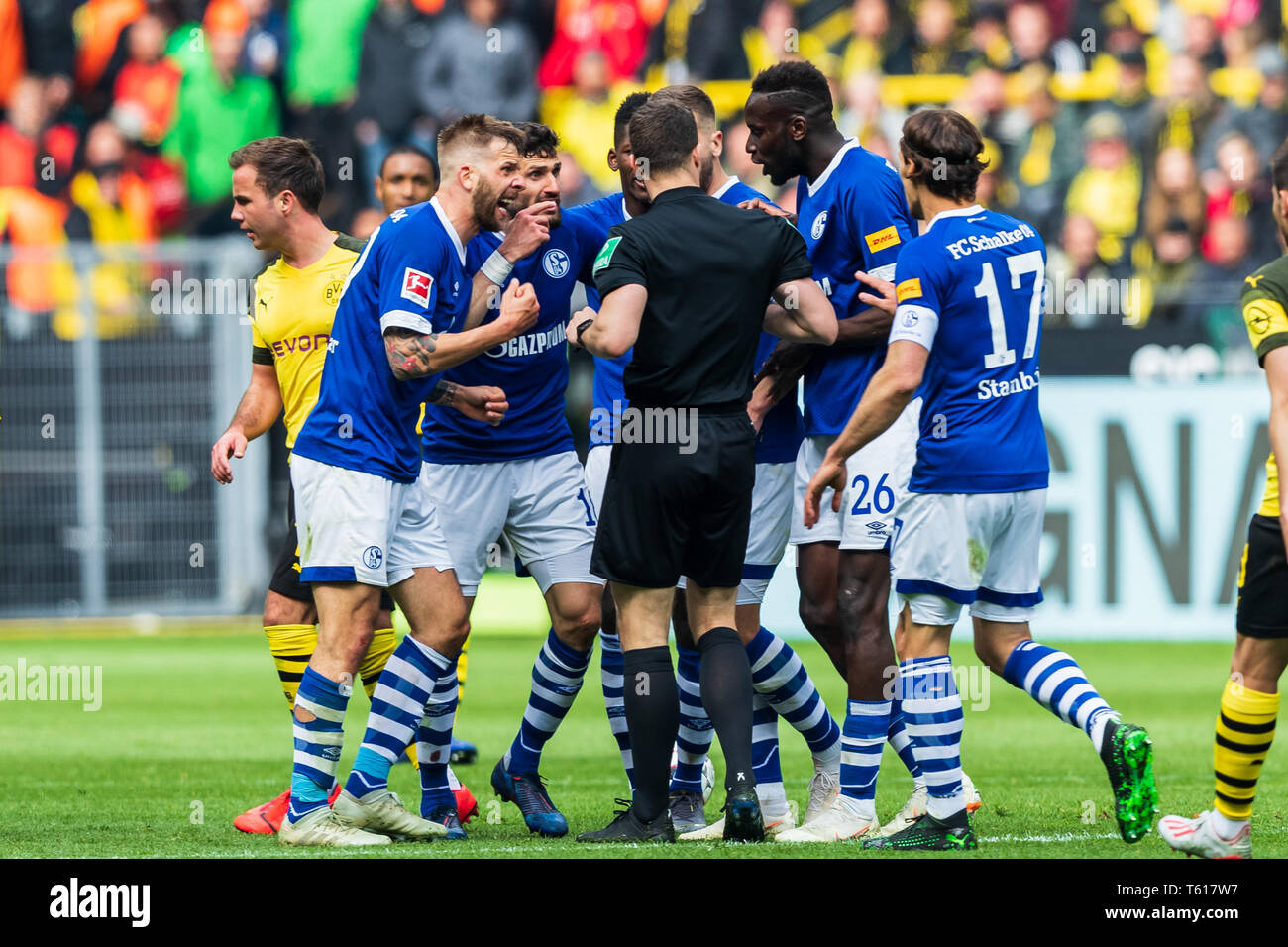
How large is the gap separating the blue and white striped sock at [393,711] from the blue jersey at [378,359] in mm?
646

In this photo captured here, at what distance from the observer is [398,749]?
640 cm

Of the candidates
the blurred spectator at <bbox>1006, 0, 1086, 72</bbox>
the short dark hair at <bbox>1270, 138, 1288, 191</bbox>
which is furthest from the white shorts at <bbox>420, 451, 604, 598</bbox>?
the blurred spectator at <bbox>1006, 0, 1086, 72</bbox>

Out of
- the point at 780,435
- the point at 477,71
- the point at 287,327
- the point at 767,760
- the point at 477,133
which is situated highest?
the point at 477,71

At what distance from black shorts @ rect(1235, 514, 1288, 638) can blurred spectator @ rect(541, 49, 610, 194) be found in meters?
11.9

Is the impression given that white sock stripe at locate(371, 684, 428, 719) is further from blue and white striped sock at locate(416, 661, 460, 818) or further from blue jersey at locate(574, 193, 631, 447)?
blue jersey at locate(574, 193, 631, 447)

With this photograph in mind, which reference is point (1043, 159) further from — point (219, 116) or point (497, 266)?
point (497, 266)

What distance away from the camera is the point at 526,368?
7191 mm

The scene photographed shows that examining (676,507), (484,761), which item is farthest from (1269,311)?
(484,761)

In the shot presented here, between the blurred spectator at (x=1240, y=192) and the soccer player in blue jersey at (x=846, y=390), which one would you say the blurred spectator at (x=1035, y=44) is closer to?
the blurred spectator at (x=1240, y=192)

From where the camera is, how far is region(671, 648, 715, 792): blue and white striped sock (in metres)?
7.11

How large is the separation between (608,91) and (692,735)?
37.8ft
